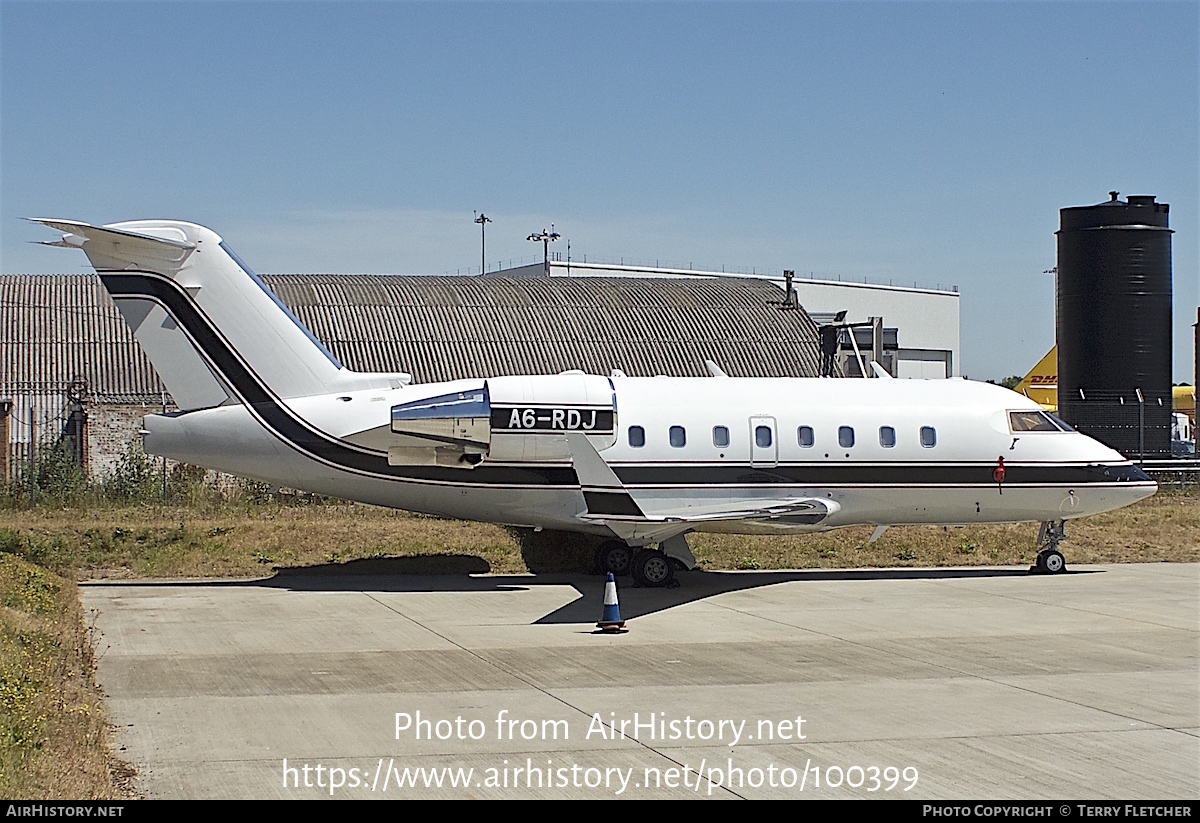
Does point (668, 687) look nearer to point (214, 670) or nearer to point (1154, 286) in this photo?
point (214, 670)

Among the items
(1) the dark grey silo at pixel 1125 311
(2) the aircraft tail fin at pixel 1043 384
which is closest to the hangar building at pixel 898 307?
(2) the aircraft tail fin at pixel 1043 384

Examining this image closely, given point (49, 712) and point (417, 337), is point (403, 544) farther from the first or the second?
point (49, 712)

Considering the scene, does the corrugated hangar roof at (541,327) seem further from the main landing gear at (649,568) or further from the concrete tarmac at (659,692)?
the concrete tarmac at (659,692)

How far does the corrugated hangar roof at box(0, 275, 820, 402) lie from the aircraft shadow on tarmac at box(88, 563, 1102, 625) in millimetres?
11146

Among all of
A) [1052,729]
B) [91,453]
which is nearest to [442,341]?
[91,453]

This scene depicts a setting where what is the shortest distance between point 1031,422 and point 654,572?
691 cm

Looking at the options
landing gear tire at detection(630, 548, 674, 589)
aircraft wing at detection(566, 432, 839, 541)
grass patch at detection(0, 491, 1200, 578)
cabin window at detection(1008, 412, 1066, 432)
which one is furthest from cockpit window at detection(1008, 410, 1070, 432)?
landing gear tire at detection(630, 548, 674, 589)

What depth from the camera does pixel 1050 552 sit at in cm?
2330

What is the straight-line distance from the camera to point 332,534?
25234mm

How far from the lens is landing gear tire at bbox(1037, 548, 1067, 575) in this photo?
23.2 metres

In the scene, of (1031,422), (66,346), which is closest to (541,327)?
(66,346)

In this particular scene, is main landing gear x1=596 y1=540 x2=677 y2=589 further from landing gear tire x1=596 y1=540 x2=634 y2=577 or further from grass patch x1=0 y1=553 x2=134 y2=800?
grass patch x1=0 y1=553 x2=134 y2=800
